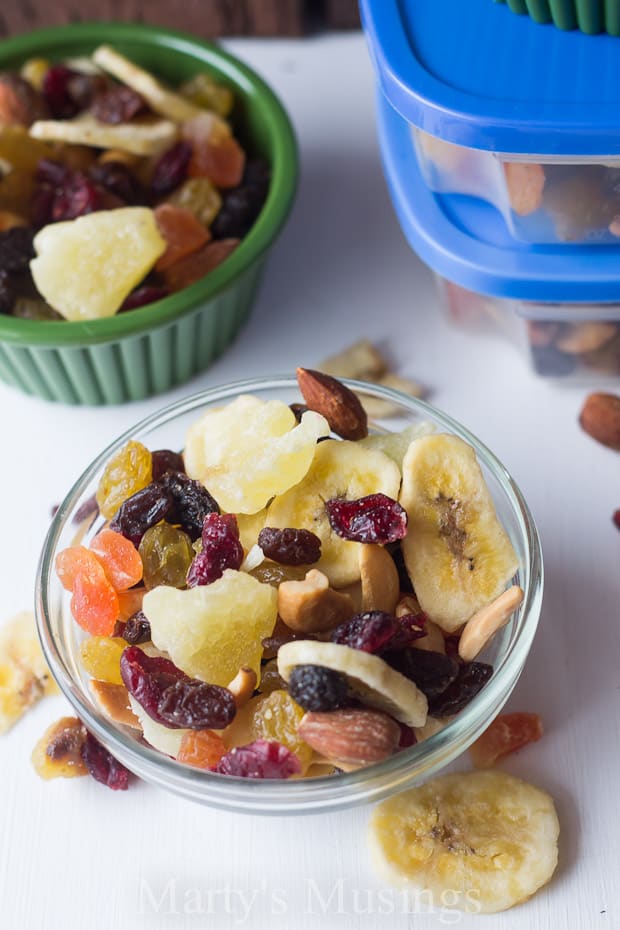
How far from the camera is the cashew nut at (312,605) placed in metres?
0.86

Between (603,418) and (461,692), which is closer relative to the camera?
(461,692)

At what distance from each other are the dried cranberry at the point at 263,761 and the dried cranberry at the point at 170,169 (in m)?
0.69

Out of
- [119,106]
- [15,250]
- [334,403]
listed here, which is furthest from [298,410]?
[119,106]

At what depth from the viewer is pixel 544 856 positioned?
3.10 ft

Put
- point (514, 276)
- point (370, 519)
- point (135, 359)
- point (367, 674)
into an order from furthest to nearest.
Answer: point (135, 359), point (514, 276), point (370, 519), point (367, 674)

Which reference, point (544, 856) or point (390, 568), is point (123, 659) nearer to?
point (390, 568)

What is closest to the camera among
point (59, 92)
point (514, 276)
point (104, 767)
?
point (104, 767)

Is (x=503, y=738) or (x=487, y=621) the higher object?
(x=487, y=621)

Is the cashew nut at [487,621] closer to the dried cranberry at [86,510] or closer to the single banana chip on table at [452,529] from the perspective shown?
the single banana chip on table at [452,529]

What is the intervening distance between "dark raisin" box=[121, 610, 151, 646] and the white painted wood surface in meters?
0.17

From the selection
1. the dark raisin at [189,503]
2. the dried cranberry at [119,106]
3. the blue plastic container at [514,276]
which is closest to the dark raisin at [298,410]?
the dark raisin at [189,503]

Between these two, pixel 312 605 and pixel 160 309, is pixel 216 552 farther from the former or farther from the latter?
pixel 160 309

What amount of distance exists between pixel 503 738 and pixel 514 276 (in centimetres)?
45

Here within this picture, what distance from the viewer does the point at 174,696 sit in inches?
33.9
